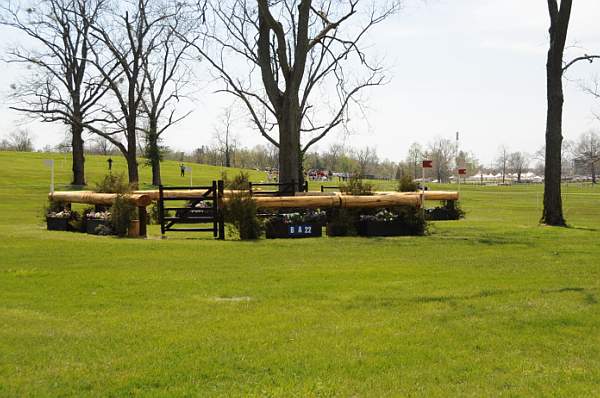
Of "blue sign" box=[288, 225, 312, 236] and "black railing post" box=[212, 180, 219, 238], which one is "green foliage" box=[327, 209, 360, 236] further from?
"black railing post" box=[212, 180, 219, 238]

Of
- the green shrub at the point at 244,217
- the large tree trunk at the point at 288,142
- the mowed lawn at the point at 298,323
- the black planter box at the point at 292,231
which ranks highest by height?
the large tree trunk at the point at 288,142

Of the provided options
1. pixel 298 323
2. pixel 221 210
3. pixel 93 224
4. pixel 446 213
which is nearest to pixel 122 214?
pixel 93 224

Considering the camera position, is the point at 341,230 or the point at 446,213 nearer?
the point at 341,230

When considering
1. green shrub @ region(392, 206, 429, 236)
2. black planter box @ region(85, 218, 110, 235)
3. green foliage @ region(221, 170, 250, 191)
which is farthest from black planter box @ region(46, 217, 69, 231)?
green shrub @ region(392, 206, 429, 236)

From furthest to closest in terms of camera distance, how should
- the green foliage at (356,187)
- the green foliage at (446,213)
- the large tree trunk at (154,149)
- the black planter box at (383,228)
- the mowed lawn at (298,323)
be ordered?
the large tree trunk at (154,149)
the green foliage at (446,213)
the green foliage at (356,187)
the black planter box at (383,228)
the mowed lawn at (298,323)

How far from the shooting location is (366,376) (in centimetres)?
490

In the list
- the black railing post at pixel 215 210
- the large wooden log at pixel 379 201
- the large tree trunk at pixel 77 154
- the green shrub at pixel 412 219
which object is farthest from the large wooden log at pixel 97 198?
the large tree trunk at pixel 77 154

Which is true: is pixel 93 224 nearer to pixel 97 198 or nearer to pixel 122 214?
pixel 97 198

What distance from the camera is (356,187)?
1745 cm

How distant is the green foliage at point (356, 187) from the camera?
1742 centimetres

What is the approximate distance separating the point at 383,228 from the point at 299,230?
2.13m

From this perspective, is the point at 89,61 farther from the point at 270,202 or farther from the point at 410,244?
the point at 410,244

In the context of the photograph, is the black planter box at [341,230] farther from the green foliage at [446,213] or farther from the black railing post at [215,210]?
the green foliage at [446,213]

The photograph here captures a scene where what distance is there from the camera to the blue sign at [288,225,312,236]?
52.5 feet
